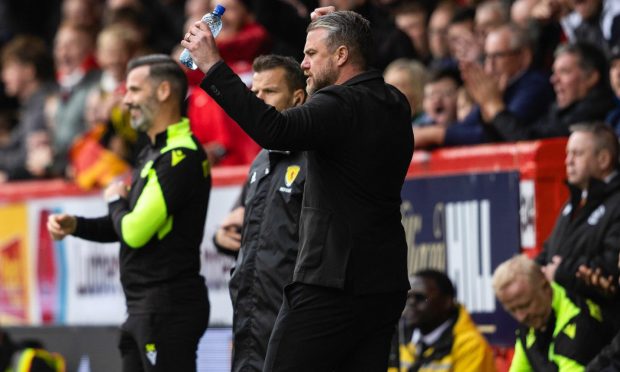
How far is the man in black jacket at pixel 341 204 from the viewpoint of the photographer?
5.54 metres

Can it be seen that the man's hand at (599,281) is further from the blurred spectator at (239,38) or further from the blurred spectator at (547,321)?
the blurred spectator at (239,38)

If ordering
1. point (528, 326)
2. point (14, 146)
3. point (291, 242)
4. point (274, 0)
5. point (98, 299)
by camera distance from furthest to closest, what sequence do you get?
point (14, 146), point (98, 299), point (274, 0), point (528, 326), point (291, 242)

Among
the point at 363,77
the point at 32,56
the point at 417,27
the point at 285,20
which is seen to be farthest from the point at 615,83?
the point at 32,56

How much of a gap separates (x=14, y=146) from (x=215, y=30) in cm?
974

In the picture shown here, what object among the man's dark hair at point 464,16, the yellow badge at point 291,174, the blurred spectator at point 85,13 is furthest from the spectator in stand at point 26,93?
the yellow badge at point 291,174

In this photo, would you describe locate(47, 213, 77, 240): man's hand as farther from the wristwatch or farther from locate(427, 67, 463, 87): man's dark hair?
locate(427, 67, 463, 87): man's dark hair

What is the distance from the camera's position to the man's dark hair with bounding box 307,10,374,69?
5.77 meters

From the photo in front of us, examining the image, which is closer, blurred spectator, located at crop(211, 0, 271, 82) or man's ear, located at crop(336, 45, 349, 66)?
man's ear, located at crop(336, 45, 349, 66)

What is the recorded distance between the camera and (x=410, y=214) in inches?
370

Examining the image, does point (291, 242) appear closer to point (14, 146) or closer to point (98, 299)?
point (98, 299)

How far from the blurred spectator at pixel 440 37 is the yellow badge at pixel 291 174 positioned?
493 cm

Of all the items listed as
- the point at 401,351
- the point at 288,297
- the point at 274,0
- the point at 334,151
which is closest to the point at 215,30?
the point at 334,151

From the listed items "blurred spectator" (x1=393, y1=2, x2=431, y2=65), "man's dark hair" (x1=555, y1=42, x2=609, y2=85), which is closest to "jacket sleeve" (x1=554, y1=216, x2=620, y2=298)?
"man's dark hair" (x1=555, y1=42, x2=609, y2=85)

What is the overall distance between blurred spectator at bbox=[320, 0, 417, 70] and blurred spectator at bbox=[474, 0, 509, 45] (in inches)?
23.3
